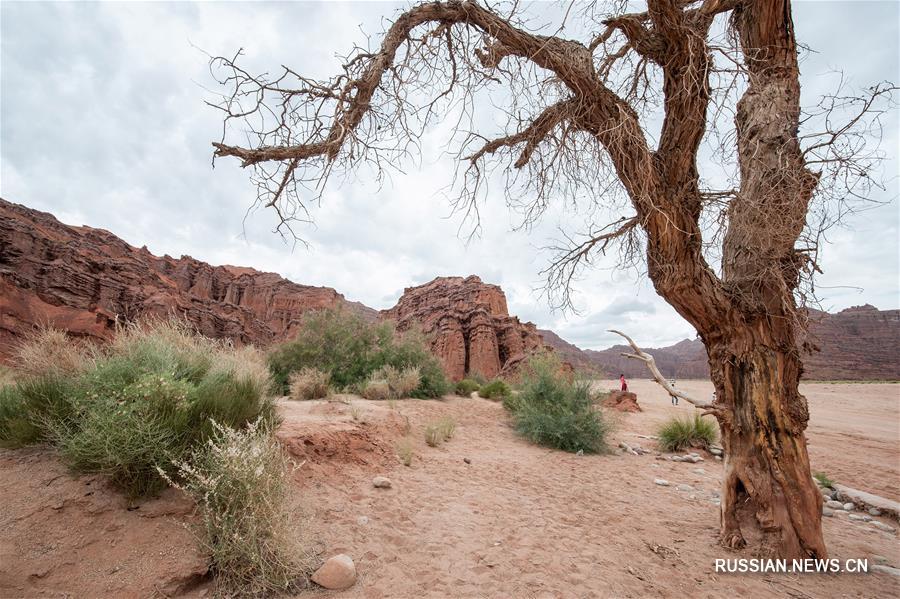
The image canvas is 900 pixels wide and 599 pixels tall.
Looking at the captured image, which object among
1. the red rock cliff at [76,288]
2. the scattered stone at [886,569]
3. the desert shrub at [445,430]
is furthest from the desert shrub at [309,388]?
the scattered stone at [886,569]

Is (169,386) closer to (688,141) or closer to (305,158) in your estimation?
(305,158)

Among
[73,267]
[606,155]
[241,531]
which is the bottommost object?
[241,531]

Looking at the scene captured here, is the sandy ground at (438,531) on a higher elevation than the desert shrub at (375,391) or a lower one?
lower

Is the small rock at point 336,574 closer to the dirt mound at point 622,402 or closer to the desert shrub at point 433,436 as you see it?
the desert shrub at point 433,436

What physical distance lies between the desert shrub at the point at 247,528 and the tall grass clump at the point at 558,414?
7352mm

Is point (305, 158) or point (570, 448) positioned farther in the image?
point (570, 448)

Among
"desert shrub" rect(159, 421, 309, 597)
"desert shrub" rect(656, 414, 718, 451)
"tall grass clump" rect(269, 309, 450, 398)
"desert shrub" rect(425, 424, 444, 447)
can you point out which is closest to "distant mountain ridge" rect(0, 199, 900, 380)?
"tall grass clump" rect(269, 309, 450, 398)

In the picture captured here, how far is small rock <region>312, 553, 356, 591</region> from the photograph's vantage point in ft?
9.19

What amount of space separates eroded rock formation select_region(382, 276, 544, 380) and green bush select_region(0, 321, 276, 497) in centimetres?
2635

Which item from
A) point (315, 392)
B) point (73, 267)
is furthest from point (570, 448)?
point (73, 267)

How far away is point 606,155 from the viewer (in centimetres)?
371

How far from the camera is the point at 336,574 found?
2842mm

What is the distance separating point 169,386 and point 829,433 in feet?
59.9

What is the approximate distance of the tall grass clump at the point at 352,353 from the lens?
46.0 feet
